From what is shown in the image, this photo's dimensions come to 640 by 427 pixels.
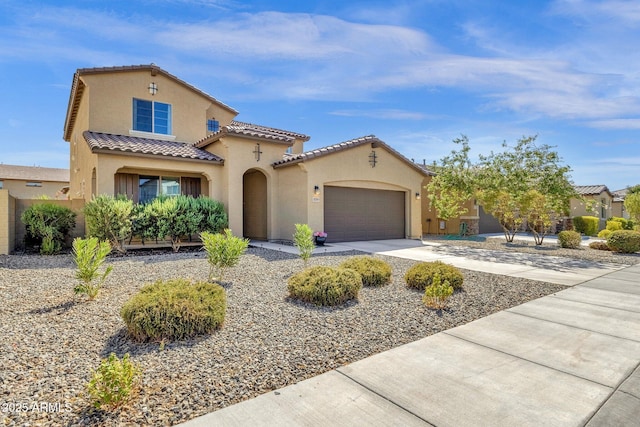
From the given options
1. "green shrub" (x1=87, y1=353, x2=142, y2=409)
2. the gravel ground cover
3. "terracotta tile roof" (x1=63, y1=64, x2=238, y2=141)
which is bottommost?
the gravel ground cover

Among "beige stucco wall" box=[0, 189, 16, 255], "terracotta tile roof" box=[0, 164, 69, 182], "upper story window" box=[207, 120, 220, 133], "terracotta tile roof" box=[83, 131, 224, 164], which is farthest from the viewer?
"terracotta tile roof" box=[0, 164, 69, 182]

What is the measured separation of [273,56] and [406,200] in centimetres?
956

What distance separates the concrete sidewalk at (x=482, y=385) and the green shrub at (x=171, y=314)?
1613 mm

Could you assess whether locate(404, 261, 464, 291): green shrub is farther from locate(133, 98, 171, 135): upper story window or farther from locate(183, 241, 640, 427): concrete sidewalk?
locate(133, 98, 171, 135): upper story window

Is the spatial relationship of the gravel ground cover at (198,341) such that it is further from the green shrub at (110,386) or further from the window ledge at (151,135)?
the window ledge at (151,135)

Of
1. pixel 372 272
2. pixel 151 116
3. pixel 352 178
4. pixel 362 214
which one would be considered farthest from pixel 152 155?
pixel 372 272

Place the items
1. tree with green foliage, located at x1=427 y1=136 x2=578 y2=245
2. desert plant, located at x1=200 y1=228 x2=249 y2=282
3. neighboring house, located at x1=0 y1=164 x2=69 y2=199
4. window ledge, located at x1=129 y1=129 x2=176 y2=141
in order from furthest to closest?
neighboring house, located at x1=0 y1=164 x2=69 y2=199
window ledge, located at x1=129 y1=129 x2=176 y2=141
tree with green foliage, located at x1=427 y1=136 x2=578 y2=245
desert plant, located at x1=200 y1=228 x2=249 y2=282

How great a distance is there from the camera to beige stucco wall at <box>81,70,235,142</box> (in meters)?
14.1

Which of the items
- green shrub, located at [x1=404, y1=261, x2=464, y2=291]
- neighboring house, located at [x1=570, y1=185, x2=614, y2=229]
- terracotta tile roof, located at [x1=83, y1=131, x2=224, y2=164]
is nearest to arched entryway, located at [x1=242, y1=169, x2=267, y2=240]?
terracotta tile roof, located at [x1=83, y1=131, x2=224, y2=164]

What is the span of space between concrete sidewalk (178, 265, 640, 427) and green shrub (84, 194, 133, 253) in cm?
969

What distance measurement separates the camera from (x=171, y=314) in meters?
3.96

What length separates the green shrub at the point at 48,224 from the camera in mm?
10867

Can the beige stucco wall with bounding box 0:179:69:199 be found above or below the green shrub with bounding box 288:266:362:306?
above

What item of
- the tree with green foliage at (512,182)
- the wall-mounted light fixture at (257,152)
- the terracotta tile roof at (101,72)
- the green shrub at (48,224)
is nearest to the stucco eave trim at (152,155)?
the wall-mounted light fixture at (257,152)
